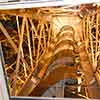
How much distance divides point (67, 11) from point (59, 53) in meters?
0.26

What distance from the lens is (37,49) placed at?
127cm

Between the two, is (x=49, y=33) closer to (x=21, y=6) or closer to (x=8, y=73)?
(x=21, y=6)

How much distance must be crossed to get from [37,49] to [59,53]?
133 millimetres

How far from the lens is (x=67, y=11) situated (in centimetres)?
113

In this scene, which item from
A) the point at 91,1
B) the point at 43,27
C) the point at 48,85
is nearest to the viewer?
the point at 91,1

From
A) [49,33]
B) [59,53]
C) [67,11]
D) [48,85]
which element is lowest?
[48,85]

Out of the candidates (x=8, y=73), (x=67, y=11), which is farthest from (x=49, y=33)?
(x=8, y=73)

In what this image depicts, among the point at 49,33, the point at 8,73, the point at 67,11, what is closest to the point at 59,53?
the point at 49,33

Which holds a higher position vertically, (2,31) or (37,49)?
(2,31)

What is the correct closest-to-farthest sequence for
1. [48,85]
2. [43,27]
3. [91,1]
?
[91,1] → [43,27] → [48,85]

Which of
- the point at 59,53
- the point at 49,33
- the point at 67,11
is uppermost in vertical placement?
the point at 67,11

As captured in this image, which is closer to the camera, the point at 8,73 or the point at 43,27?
the point at 43,27

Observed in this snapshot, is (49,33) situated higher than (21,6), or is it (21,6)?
(21,6)

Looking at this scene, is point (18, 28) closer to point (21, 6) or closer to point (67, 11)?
point (21, 6)
